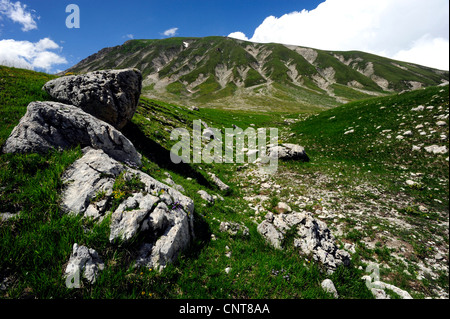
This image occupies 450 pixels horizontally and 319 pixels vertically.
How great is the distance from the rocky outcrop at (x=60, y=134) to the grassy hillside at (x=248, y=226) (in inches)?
26.0

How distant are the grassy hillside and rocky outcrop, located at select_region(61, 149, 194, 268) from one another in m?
0.27

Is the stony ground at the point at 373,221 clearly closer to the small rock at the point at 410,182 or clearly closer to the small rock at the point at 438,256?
the small rock at the point at 438,256

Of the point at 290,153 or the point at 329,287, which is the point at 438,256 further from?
the point at 290,153

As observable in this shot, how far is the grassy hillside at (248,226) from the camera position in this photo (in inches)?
150

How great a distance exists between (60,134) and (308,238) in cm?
1086

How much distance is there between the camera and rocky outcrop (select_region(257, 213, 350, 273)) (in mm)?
6609

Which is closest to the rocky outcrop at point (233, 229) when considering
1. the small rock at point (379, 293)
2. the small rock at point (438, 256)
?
the small rock at point (379, 293)

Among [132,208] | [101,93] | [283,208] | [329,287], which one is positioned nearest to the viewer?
[132,208]

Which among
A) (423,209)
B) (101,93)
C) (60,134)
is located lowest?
(423,209)

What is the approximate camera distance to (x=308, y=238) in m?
7.12

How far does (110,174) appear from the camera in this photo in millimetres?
5930

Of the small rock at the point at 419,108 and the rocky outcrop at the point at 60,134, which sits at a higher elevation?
the small rock at the point at 419,108

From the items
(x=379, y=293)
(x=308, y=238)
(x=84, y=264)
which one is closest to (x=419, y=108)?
(x=379, y=293)
